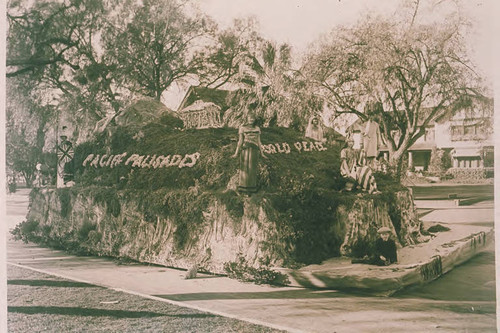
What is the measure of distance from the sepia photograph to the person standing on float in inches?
0.7

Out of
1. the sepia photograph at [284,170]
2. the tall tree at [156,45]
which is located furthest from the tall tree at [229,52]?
the tall tree at [156,45]

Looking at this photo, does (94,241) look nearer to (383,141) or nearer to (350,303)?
(350,303)

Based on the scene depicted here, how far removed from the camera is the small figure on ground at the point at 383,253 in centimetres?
488

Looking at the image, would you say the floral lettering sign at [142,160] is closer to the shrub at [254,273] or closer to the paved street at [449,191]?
the shrub at [254,273]


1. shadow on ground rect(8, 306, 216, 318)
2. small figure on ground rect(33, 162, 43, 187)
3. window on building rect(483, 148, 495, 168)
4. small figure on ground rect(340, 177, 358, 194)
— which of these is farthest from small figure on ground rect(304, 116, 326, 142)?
small figure on ground rect(33, 162, 43, 187)

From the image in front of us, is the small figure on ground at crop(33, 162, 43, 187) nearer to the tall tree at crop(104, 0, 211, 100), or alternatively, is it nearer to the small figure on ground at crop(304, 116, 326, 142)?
the tall tree at crop(104, 0, 211, 100)

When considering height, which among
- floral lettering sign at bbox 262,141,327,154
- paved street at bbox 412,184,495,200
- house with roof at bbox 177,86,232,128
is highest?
house with roof at bbox 177,86,232,128

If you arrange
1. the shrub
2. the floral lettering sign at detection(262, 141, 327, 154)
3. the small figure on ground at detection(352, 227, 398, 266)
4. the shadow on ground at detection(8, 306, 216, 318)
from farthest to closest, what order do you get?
1. the floral lettering sign at detection(262, 141, 327, 154)
2. the shadow on ground at detection(8, 306, 216, 318)
3. the shrub
4. the small figure on ground at detection(352, 227, 398, 266)

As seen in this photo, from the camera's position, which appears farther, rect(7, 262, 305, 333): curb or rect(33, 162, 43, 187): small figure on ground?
rect(33, 162, 43, 187): small figure on ground

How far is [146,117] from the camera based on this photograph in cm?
608

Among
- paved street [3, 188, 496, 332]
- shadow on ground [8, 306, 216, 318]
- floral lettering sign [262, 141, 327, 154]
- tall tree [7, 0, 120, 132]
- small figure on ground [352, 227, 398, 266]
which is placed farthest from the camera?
tall tree [7, 0, 120, 132]

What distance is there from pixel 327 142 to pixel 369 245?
1.16 metres

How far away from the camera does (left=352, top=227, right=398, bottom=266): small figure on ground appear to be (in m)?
4.88

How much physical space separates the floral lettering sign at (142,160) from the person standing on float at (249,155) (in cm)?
58
